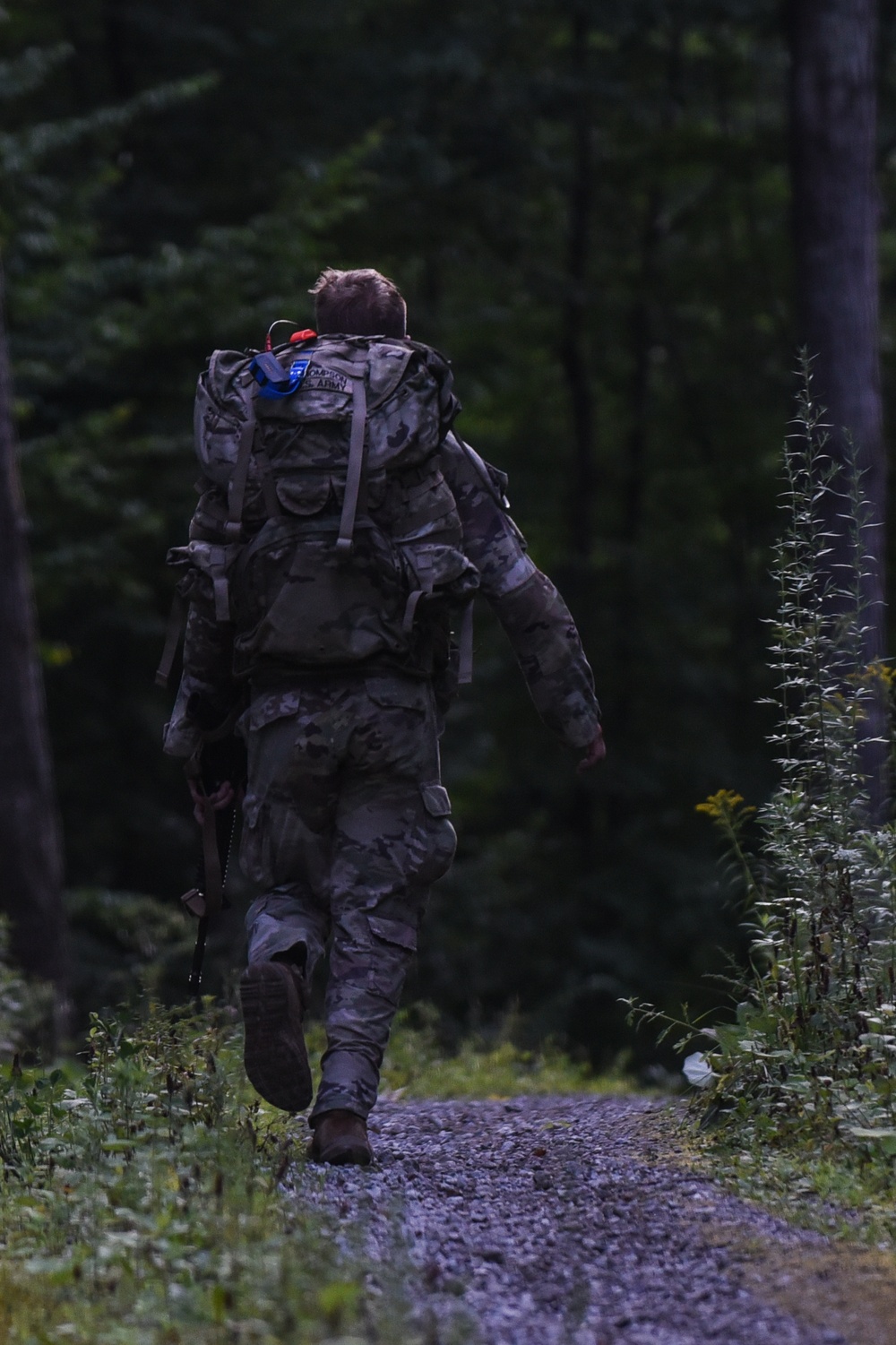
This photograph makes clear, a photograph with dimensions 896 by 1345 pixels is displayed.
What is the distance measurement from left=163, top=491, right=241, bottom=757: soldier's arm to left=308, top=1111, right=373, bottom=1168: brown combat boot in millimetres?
1099

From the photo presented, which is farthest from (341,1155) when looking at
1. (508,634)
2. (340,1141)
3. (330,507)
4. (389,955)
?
(330,507)

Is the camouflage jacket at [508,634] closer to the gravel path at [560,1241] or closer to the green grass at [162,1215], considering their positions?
the green grass at [162,1215]

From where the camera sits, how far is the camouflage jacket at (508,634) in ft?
16.2

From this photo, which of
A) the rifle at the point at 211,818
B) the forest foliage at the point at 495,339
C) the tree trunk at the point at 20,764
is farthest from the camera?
the forest foliage at the point at 495,339

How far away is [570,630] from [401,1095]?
2.48 metres

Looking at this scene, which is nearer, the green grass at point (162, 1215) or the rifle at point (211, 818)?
the green grass at point (162, 1215)

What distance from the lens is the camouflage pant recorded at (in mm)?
4641

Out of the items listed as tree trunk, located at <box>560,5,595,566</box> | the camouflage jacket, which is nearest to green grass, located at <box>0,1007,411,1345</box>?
the camouflage jacket

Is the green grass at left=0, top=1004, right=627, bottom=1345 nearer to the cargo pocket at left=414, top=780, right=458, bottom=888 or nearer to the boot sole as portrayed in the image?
the boot sole

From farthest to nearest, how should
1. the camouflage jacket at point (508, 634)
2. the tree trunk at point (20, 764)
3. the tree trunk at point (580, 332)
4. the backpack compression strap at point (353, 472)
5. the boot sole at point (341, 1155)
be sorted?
the tree trunk at point (580, 332) → the tree trunk at point (20, 764) → the camouflage jacket at point (508, 634) → the backpack compression strap at point (353, 472) → the boot sole at point (341, 1155)

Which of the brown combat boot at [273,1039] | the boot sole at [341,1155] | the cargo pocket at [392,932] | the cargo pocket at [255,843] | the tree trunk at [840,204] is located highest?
the tree trunk at [840,204]

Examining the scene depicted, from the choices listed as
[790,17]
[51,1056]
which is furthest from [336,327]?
[790,17]

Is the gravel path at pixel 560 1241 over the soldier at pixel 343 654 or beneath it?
beneath

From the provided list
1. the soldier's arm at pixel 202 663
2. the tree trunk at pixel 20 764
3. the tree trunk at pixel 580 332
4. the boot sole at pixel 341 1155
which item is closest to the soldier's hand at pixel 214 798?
the soldier's arm at pixel 202 663
